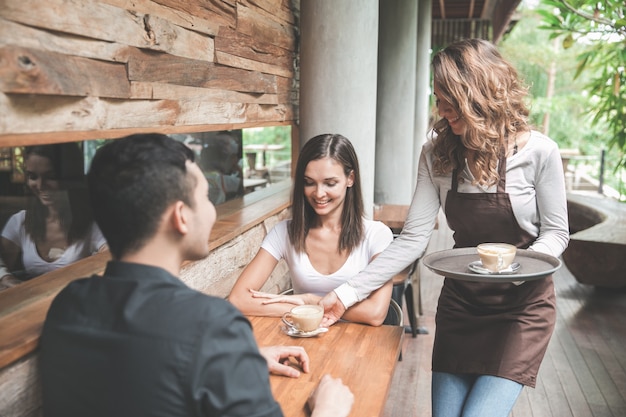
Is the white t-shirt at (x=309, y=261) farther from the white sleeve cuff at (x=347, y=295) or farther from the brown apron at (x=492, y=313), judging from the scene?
the brown apron at (x=492, y=313)

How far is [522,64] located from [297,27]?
70.1 feet

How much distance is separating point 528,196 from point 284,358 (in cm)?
95

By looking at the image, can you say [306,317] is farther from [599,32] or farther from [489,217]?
[599,32]

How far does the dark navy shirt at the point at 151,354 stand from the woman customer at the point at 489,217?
102cm

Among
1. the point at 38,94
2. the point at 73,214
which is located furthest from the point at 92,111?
the point at 73,214

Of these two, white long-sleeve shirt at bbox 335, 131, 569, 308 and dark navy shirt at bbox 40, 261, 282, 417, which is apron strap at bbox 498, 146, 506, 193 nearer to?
white long-sleeve shirt at bbox 335, 131, 569, 308

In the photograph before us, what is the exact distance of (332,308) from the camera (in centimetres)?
224

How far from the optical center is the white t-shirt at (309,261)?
2527 mm

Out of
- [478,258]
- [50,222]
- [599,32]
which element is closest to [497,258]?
[478,258]

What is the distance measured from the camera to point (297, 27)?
14.1 ft

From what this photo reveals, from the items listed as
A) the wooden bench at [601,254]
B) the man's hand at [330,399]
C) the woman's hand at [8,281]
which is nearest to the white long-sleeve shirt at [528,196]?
the man's hand at [330,399]

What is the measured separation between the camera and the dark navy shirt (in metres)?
1.14

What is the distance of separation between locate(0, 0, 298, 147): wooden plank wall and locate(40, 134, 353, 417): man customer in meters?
0.54

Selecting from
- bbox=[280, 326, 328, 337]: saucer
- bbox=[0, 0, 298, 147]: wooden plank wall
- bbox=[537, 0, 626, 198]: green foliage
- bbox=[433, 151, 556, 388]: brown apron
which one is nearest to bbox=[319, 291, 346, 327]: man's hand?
bbox=[280, 326, 328, 337]: saucer
